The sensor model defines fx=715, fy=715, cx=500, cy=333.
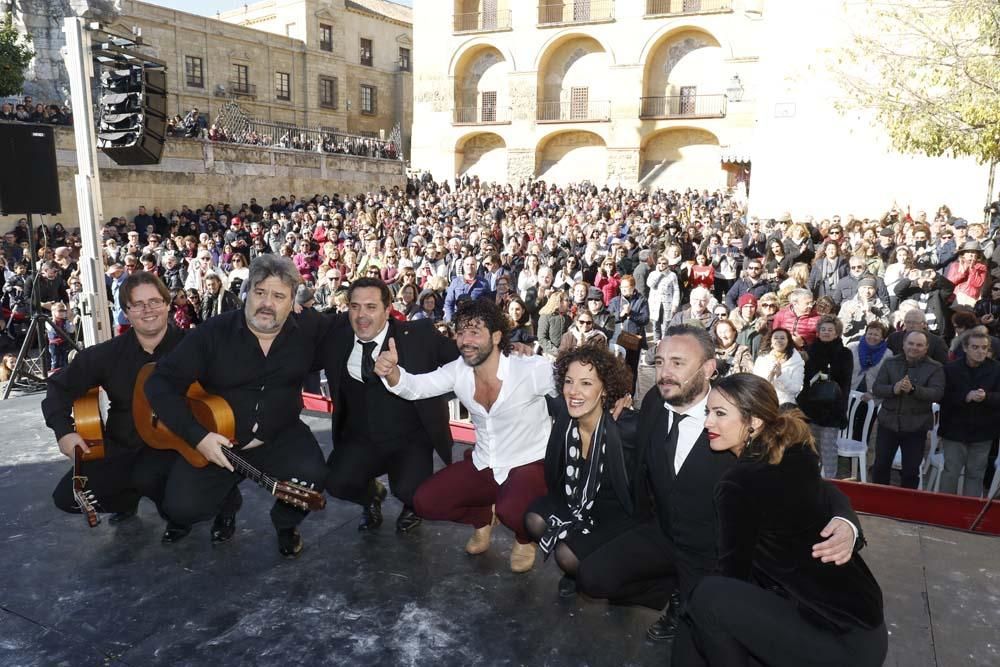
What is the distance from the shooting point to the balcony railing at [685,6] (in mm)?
31750

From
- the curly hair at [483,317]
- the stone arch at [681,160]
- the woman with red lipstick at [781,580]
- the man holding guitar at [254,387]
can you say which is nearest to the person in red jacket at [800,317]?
the curly hair at [483,317]

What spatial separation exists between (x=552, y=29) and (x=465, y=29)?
4.69 metres

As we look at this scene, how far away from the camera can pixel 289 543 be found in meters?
3.61

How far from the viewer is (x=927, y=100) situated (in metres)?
10.7

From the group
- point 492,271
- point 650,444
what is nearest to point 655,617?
point 650,444

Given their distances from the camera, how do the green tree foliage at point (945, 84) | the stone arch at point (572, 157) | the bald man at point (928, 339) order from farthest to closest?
the stone arch at point (572, 157)
the green tree foliage at point (945, 84)
the bald man at point (928, 339)

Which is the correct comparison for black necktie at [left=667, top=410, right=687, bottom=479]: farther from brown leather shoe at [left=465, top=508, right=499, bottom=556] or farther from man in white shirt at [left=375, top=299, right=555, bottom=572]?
brown leather shoe at [left=465, top=508, right=499, bottom=556]

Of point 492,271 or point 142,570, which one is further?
point 492,271

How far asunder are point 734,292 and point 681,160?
2702 centimetres

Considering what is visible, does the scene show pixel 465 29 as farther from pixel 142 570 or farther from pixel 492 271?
pixel 142 570

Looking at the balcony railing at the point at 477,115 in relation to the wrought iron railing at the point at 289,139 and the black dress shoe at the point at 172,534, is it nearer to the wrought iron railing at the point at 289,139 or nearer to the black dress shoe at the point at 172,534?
the wrought iron railing at the point at 289,139

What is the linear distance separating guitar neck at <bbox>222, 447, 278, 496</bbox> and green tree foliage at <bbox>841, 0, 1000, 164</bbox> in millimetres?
9788

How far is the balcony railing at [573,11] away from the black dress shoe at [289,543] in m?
34.5

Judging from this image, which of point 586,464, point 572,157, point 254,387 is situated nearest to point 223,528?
point 254,387
